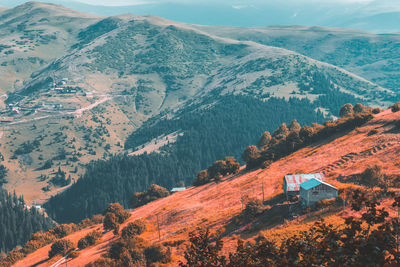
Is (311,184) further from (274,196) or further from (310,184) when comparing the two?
(274,196)

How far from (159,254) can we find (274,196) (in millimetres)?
28330

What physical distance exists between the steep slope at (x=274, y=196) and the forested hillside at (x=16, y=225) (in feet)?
297

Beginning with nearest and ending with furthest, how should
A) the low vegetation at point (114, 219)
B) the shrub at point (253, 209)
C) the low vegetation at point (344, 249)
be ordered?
the low vegetation at point (344, 249)
the shrub at point (253, 209)
the low vegetation at point (114, 219)

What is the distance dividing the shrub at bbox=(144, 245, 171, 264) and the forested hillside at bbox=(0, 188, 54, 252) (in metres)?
136

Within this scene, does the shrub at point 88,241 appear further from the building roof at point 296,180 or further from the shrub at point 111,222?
the building roof at point 296,180

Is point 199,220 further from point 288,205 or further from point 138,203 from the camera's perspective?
point 138,203

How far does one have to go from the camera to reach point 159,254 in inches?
1886

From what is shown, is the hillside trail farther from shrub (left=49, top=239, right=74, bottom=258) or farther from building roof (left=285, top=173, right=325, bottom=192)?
shrub (left=49, top=239, right=74, bottom=258)

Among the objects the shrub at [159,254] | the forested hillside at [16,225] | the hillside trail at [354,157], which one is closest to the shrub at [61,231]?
the shrub at [159,254]

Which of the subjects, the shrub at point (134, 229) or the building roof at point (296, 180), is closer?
the building roof at point (296, 180)

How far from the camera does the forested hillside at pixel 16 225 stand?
504 feet

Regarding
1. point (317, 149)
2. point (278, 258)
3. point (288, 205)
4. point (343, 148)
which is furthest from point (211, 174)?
point (278, 258)

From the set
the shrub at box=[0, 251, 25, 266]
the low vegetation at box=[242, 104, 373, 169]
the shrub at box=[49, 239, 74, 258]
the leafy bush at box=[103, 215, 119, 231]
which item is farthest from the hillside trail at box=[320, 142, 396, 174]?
the shrub at box=[0, 251, 25, 266]

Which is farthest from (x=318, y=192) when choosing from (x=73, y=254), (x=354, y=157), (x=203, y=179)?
(x=203, y=179)
